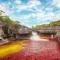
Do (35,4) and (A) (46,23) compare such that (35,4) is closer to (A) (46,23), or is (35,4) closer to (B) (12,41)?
(A) (46,23)

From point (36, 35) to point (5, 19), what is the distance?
101 centimetres

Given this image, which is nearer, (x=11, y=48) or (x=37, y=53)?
(x=37, y=53)

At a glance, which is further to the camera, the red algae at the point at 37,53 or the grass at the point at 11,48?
the grass at the point at 11,48

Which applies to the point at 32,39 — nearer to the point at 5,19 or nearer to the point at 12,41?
the point at 12,41

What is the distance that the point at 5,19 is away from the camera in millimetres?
3949

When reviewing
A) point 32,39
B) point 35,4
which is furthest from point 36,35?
point 35,4

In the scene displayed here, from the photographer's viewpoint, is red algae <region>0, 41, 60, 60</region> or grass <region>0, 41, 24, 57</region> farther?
grass <region>0, 41, 24, 57</region>

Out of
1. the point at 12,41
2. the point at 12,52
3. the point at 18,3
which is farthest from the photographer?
the point at 12,41

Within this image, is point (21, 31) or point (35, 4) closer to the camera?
point (35, 4)

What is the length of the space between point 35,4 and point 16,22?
741mm

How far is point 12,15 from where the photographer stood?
146 inches

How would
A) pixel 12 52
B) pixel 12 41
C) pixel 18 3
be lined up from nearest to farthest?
pixel 12 52
pixel 18 3
pixel 12 41

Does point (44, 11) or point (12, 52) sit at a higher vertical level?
point (44, 11)

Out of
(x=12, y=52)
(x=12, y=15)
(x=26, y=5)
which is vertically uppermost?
(x=26, y=5)
